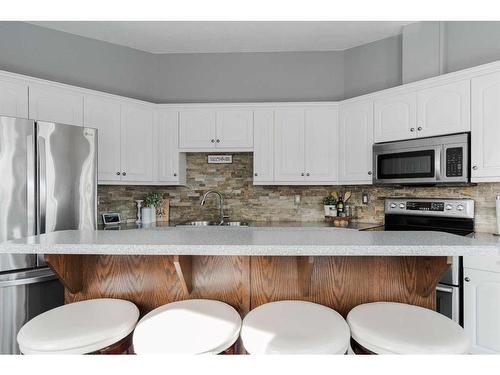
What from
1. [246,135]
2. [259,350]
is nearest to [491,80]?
[246,135]

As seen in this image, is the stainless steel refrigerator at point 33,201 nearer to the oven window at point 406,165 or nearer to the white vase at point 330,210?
the white vase at point 330,210

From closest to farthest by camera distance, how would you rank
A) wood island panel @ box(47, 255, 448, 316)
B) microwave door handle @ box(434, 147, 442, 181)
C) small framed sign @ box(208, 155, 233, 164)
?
wood island panel @ box(47, 255, 448, 316) → microwave door handle @ box(434, 147, 442, 181) → small framed sign @ box(208, 155, 233, 164)

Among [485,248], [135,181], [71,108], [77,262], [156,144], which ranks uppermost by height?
[71,108]

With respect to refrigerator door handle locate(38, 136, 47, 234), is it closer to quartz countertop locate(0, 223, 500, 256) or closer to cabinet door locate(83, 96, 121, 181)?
cabinet door locate(83, 96, 121, 181)

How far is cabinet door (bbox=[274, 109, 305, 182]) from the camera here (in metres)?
3.20

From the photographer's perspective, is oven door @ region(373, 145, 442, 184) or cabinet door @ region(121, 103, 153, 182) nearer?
oven door @ region(373, 145, 442, 184)

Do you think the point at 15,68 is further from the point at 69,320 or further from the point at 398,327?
the point at 398,327

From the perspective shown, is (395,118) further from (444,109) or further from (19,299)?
(19,299)

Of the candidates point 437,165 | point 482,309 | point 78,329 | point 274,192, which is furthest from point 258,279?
point 274,192

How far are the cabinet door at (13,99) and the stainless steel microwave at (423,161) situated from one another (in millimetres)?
3091

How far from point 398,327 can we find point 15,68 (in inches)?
138

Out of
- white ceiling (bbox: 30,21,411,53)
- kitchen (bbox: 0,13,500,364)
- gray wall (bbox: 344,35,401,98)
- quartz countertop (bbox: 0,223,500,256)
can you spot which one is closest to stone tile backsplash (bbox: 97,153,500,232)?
kitchen (bbox: 0,13,500,364)

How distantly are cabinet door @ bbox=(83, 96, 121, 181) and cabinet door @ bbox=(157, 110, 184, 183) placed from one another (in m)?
0.44

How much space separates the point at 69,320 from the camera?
1153mm
